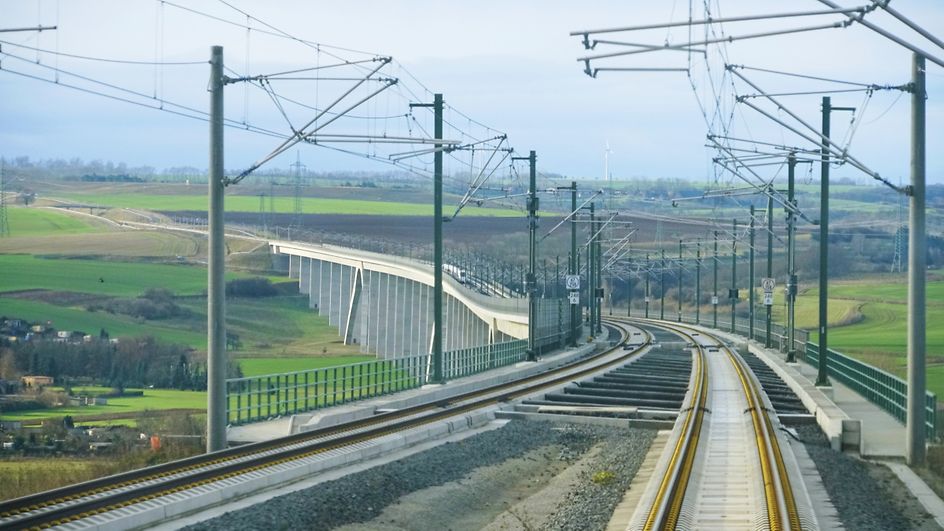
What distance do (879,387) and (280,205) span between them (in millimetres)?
158186

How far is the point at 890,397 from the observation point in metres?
33.6

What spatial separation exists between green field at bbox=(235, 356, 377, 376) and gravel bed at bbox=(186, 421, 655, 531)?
4486 centimetres

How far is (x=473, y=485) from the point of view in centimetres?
2133

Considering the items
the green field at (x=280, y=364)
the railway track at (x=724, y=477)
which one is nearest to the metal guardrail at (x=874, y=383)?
the railway track at (x=724, y=477)

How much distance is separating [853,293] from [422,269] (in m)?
40.9

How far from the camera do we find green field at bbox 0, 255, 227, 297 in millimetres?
87625

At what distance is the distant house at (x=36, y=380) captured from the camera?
4781 cm

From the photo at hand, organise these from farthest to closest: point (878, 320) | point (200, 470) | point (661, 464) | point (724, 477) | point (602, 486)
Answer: point (878, 320), point (661, 464), point (724, 477), point (602, 486), point (200, 470)

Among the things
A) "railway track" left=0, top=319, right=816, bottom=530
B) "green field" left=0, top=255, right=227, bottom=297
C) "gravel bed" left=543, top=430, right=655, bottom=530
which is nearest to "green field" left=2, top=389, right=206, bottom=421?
"railway track" left=0, top=319, right=816, bottom=530

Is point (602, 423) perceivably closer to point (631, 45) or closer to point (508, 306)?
point (631, 45)

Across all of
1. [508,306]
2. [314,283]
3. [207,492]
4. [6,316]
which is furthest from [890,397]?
[314,283]

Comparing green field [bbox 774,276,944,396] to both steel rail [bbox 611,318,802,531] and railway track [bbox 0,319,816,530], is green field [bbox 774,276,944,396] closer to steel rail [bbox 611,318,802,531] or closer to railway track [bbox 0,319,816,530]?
railway track [bbox 0,319,816,530]

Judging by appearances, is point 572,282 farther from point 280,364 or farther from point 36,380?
point 280,364

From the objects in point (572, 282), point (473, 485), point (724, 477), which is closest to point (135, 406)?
point (572, 282)
